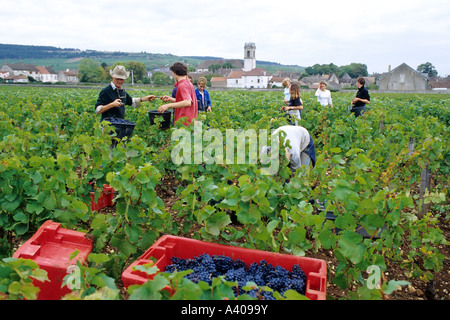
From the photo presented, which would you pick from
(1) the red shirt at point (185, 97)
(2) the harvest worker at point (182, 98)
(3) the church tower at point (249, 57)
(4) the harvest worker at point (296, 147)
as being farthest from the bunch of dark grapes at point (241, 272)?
(3) the church tower at point (249, 57)

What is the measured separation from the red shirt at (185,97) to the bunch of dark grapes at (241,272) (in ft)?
9.57

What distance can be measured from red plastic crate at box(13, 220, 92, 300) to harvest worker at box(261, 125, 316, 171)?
215cm

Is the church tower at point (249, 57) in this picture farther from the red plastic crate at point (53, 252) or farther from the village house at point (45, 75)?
the red plastic crate at point (53, 252)

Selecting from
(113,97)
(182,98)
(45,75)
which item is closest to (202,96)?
(182,98)

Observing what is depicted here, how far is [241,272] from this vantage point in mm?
2051

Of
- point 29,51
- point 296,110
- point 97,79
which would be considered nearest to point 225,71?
point 97,79

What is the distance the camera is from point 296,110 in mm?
7121

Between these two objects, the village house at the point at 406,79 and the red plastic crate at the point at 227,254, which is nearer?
the red plastic crate at the point at 227,254

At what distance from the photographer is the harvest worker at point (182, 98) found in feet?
15.1

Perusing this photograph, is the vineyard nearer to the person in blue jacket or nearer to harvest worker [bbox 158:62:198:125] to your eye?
harvest worker [bbox 158:62:198:125]

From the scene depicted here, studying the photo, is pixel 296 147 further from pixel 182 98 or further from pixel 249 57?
pixel 249 57

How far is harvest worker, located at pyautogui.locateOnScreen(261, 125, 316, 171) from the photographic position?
3818 millimetres

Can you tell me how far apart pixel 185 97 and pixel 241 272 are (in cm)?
314

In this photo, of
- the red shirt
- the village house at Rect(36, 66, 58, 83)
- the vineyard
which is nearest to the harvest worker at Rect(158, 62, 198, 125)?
the red shirt
